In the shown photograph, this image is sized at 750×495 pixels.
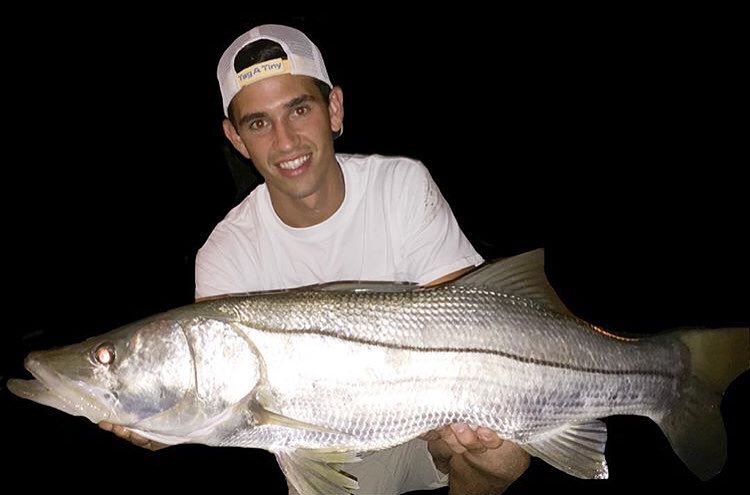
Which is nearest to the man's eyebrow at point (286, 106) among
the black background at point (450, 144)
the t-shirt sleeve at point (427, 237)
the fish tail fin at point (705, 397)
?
the t-shirt sleeve at point (427, 237)

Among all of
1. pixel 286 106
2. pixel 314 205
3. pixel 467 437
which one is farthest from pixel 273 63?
pixel 467 437

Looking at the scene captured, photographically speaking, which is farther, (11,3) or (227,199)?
(227,199)

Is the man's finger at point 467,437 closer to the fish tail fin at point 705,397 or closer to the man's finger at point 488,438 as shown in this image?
the man's finger at point 488,438

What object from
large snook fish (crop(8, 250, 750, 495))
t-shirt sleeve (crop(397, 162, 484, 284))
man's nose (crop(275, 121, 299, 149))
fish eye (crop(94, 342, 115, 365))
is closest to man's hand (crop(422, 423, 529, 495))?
large snook fish (crop(8, 250, 750, 495))

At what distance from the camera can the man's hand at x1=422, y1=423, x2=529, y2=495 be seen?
218 cm

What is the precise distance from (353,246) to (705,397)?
5.34ft

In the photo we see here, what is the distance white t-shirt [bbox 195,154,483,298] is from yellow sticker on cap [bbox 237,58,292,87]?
591 mm

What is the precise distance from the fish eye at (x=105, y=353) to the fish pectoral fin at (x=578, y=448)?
1.55 m

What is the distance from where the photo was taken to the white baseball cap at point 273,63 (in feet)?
8.00

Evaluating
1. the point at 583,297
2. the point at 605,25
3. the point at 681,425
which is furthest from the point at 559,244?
the point at 681,425

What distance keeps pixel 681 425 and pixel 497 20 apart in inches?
279

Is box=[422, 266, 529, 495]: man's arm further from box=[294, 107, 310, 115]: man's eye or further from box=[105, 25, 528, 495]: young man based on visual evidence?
box=[294, 107, 310, 115]: man's eye

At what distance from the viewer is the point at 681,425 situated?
2.17 meters

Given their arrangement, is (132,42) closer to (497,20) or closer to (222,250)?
(497,20)
